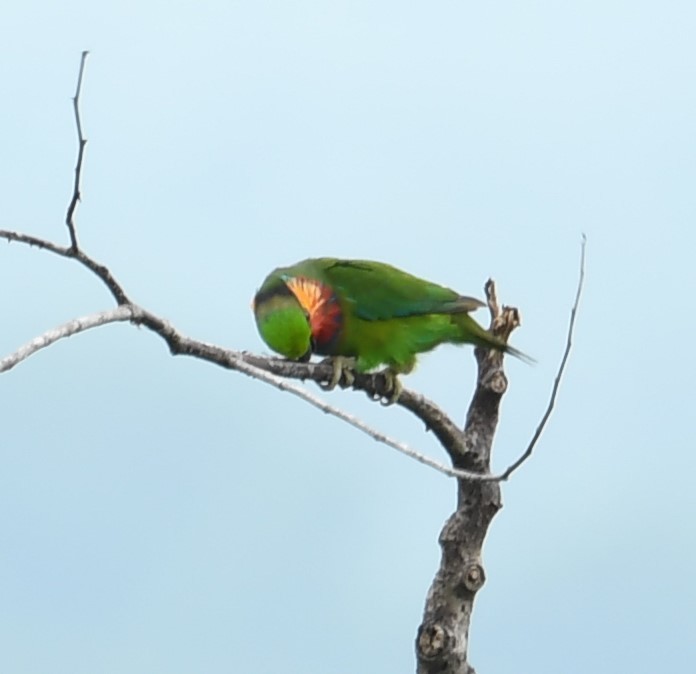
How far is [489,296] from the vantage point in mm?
5887

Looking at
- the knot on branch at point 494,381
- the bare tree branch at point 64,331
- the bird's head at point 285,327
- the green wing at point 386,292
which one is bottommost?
the bare tree branch at point 64,331

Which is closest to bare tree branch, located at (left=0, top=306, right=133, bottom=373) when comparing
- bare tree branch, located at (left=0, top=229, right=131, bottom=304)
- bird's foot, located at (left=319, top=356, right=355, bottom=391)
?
bare tree branch, located at (left=0, top=229, right=131, bottom=304)

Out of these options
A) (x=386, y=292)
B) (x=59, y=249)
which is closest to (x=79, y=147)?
(x=59, y=249)

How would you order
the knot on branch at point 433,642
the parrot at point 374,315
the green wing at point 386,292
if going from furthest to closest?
1. the green wing at point 386,292
2. the parrot at point 374,315
3. the knot on branch at point 433,642

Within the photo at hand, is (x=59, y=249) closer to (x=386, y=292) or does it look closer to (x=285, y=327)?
(x=285, y=327)

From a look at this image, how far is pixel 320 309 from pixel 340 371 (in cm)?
32

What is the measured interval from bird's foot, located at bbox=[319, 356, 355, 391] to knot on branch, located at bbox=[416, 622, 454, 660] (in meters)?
1.09

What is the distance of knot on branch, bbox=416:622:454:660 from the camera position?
5.19 m

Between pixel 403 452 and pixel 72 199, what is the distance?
1250 mm

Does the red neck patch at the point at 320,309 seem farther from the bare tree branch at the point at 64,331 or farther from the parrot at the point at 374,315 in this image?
the bare tree branch at the point at 64,331

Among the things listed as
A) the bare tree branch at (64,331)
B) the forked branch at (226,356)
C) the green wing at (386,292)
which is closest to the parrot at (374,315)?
the green wing at (386,292)

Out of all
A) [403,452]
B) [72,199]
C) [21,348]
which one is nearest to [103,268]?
[72,199]

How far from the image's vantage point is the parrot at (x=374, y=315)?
5711 mm

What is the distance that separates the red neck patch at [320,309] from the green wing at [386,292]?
0.09 meters
